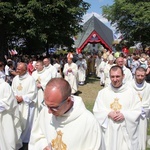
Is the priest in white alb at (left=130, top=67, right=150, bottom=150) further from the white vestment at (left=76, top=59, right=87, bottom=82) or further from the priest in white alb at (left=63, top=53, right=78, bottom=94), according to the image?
the white vestment at (left=76, top=59, right=87, bottom=82)

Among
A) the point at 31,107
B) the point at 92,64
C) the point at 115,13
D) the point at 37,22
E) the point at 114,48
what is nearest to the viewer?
the point at 31,107

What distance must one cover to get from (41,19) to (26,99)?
1093 cm

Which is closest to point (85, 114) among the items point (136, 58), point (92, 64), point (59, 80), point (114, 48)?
point (59, 80)

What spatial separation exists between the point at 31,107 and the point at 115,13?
81.6 ft

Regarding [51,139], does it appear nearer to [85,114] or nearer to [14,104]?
[85,114]

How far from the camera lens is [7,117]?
19.4ft

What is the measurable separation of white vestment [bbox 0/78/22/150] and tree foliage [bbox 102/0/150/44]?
20751 mm

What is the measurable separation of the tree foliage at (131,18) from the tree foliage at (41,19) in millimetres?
8160

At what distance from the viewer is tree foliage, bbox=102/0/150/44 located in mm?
25812

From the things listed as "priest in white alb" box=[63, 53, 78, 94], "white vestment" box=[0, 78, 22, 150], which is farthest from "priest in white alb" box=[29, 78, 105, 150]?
"priest in white alb" box=[63, 53, 78, 94]

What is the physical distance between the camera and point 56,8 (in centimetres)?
1730

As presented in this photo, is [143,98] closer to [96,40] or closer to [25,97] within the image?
[25,97]

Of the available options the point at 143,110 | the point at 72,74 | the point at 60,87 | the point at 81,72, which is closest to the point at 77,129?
the point at 60,87

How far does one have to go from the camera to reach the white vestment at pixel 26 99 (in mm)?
7105
